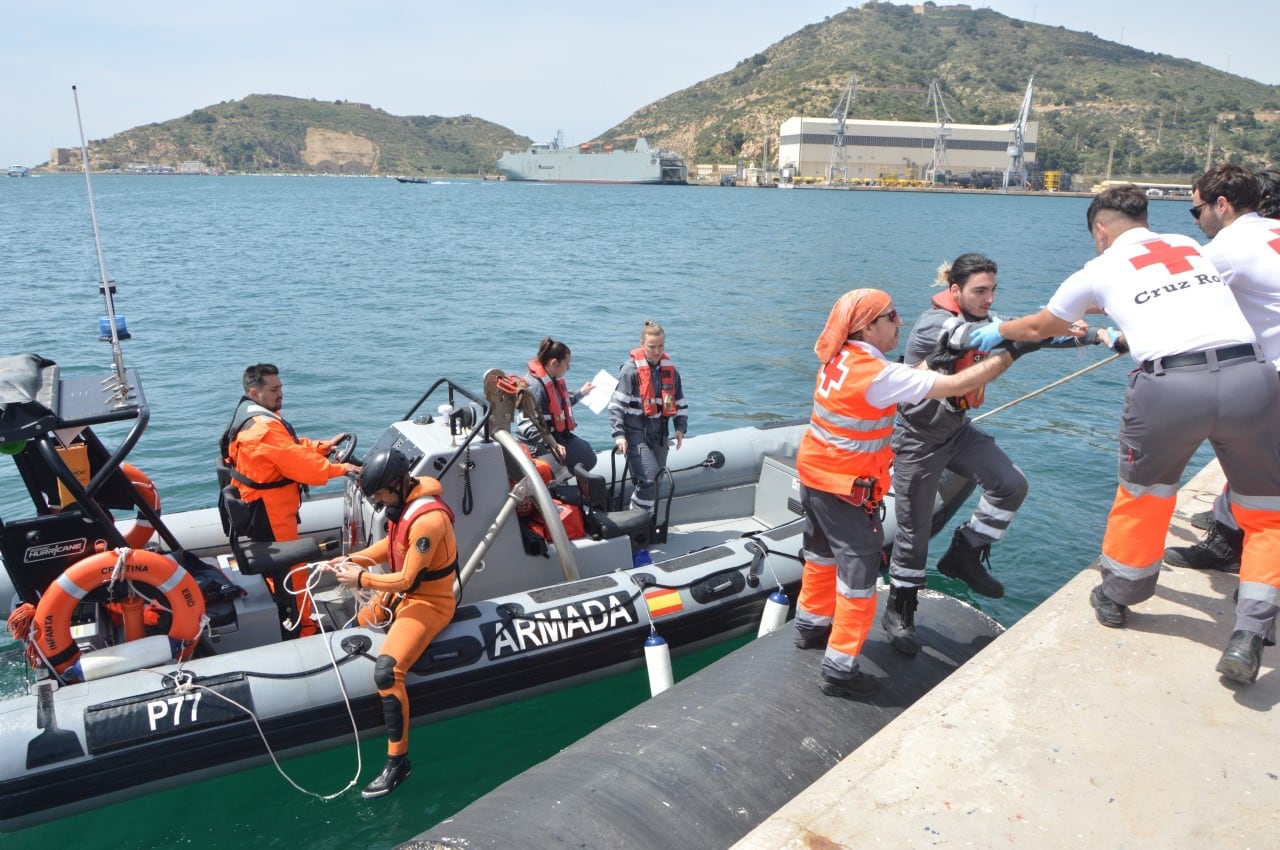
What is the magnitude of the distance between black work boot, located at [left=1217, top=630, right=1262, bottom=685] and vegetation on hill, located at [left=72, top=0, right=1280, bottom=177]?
110m

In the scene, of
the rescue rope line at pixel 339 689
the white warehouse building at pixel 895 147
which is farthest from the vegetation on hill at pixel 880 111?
the rescue rope line at pixel 339 689

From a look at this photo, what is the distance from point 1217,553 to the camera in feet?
14.0

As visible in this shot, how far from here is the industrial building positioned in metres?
105

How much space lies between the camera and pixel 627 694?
586cm

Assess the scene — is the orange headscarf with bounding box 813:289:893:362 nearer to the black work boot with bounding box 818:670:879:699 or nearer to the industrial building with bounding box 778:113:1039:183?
the black work boot with bounding box 818:670:879:699

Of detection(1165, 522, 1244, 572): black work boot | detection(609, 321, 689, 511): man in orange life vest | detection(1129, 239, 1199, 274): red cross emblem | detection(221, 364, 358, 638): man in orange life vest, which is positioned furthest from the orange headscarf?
detection(609, 321, 689, 511): man in orange life vest

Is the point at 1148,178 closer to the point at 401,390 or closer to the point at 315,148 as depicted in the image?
the point at 401,390

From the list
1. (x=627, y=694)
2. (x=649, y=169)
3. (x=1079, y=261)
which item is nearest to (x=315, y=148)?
(x=649, y=169)

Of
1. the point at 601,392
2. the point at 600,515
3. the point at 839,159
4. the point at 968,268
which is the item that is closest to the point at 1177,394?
the point at 968,268

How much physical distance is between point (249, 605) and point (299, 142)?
172218 millimetres

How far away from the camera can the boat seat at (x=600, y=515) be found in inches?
245

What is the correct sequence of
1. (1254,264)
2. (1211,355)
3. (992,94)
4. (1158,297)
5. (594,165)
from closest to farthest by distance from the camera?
1. (1211,355)
2. (1158,297)
3. (1254,264)
4. (594,165)
5. (992,94)

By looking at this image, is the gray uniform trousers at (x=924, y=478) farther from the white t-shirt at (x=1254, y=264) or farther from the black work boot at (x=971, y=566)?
the white t-shirt at (x=1254, y=264)

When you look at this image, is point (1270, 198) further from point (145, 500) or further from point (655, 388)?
point (145, 500)
